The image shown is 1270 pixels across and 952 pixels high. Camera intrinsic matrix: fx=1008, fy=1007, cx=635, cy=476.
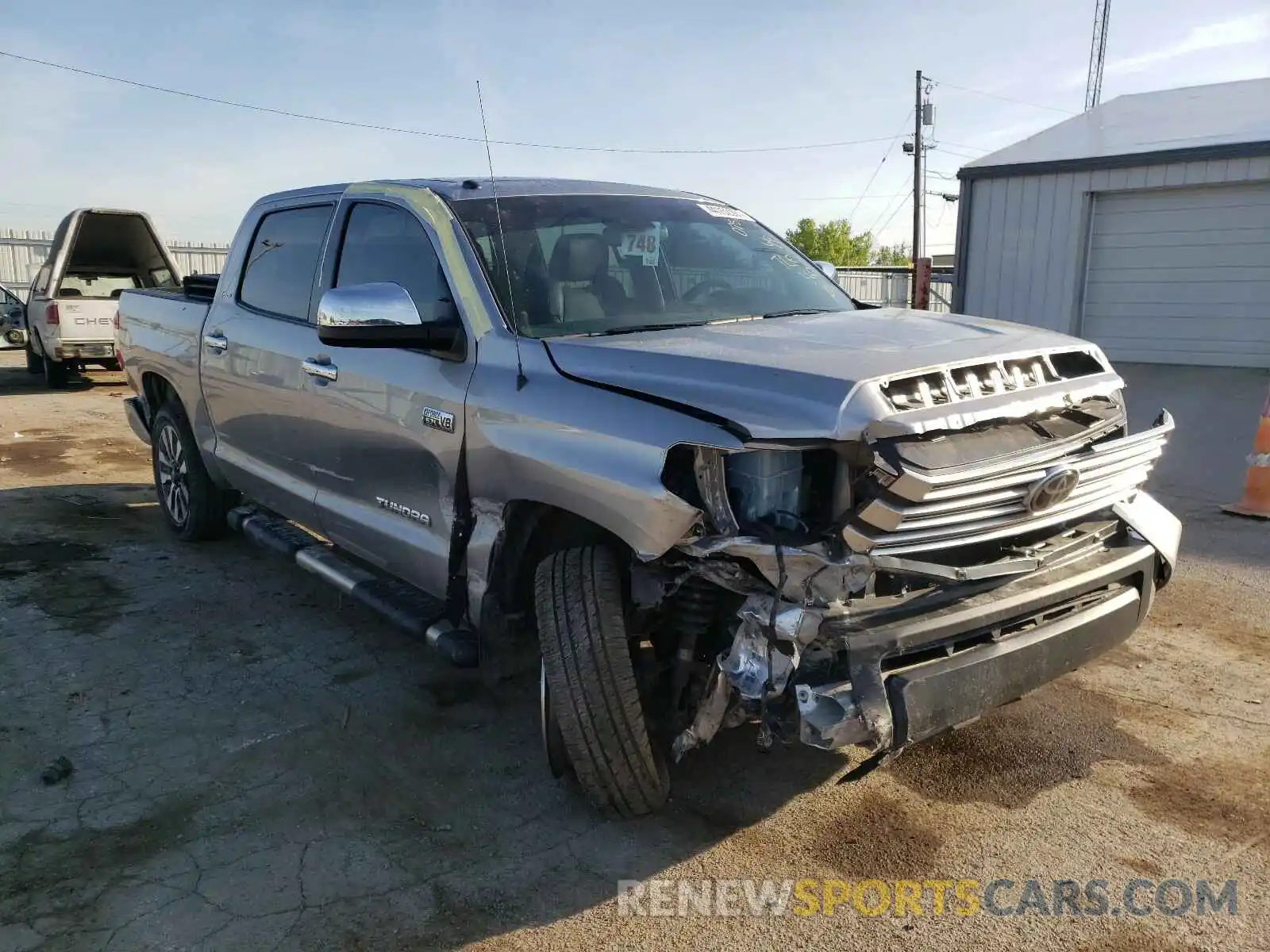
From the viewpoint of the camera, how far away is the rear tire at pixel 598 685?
2.89 metres

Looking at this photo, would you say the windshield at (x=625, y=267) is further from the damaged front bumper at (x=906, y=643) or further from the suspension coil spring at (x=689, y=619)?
the damaged front bumper at (x=906, y=643)

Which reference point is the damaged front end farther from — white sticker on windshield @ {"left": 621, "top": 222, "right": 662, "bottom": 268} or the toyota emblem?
white sticker on windshield @ {"left": 621, "top": 222, "right": 662, "bottom": 268}

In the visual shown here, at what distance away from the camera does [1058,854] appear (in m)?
2.94

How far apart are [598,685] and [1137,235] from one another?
41.4ft

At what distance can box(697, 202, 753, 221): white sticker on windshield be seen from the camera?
4520mm

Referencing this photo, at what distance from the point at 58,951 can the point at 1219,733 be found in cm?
376

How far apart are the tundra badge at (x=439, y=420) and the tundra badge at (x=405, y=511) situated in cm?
34

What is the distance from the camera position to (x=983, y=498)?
8.85 feet

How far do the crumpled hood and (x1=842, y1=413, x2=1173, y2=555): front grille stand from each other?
23 centimetres

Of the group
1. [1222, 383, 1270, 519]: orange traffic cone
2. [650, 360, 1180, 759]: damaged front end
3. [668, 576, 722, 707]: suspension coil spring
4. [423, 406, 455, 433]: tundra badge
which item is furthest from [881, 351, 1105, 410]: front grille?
[1222, 383, 1270, 519]: orange traffic cone

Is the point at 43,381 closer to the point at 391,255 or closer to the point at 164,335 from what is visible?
the point at 164,335

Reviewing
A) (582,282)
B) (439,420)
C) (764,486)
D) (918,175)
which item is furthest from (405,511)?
(918,175)

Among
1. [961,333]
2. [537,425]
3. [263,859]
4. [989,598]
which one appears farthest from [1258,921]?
[263,859]

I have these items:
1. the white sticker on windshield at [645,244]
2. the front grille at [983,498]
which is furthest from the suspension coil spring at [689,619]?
the white sticker on windshield at [645,244]
